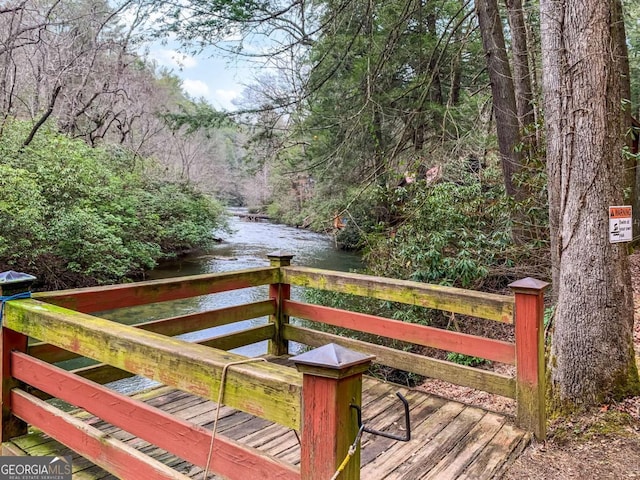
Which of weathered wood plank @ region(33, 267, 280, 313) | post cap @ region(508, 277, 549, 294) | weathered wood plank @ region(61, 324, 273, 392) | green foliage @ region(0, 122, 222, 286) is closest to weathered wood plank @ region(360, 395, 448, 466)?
post cap @ region(508, 277, 549, 294)

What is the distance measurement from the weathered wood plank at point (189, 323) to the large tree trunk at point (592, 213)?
7.42 ft

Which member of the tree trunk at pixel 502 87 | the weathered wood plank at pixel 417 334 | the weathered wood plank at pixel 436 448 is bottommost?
the weathered wood plank at pixel 436 448

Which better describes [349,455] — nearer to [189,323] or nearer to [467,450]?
[467,450]

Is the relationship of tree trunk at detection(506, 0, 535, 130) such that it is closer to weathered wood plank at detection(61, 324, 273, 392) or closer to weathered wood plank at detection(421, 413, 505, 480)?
weathered wood plank at detection(421, 413, 505, 480)

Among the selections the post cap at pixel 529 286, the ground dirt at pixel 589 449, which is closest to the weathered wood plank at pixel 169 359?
the ground dirt at pixel 589 449

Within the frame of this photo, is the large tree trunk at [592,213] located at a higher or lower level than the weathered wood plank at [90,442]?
higher

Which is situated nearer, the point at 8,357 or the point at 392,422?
the point at 8,357

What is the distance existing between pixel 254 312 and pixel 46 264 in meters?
7.39

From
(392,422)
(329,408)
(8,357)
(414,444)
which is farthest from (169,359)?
(392,422)

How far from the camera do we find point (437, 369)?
9.92ft

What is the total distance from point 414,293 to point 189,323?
5.31ft

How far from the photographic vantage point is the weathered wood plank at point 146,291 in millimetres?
2607

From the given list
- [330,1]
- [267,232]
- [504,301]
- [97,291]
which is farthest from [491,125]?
[267,232]

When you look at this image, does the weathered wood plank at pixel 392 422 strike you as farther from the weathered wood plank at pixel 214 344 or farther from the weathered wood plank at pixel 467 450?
the weathered wood plank at pixel 214 344
